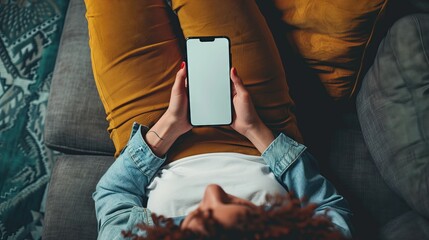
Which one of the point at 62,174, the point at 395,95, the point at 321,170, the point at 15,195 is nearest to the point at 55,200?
the point at 62,174

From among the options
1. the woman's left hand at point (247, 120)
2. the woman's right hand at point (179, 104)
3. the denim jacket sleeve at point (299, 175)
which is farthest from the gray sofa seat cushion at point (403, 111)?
the woman's right hand at point (179, 104)

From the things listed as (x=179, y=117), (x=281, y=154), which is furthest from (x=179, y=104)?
(x=281, y=154)

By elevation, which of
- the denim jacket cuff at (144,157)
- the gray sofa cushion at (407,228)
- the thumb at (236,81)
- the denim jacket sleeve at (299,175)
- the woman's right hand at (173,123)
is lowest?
the gray sofa cushion at (407,228)

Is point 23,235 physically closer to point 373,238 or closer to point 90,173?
point 90,173

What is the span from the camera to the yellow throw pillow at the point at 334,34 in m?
1.00

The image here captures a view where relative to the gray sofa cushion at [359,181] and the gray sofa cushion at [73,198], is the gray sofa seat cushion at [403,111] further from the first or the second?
the gray sofa cushion at [73,198]

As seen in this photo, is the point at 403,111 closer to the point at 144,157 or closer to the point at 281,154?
the point at 281,154

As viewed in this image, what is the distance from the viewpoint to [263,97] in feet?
3.46

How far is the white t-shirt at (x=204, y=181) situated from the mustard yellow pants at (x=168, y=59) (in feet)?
0.17

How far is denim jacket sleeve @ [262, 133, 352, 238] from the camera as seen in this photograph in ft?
3.14

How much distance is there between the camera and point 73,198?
1.10 metres

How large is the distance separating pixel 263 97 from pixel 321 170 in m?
0.25

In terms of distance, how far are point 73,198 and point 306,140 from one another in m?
0.61

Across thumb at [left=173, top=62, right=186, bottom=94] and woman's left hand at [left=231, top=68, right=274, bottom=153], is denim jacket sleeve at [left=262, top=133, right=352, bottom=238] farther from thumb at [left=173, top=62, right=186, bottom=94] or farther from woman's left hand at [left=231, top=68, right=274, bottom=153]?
thumb at [left=173, top=62, right=186, bottom=94]
